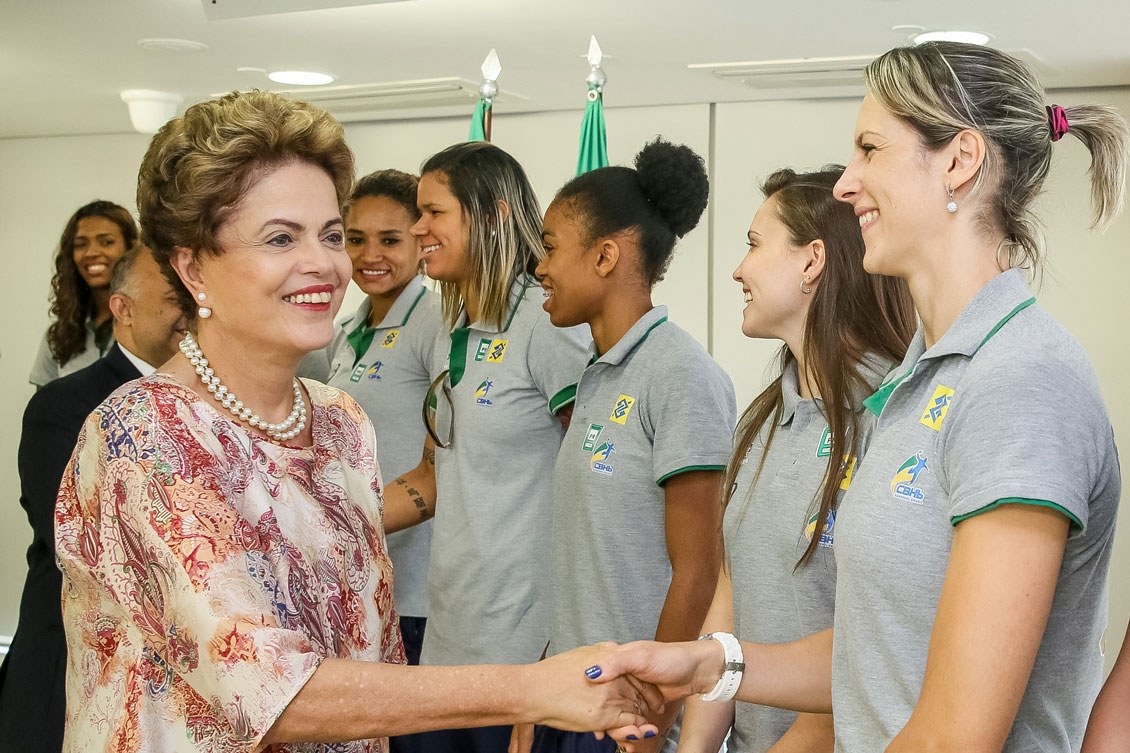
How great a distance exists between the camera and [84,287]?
14.6 ft

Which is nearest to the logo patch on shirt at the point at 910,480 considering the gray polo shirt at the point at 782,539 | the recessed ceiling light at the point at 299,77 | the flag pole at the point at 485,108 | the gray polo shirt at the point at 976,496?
the gray polo shirt at the point at 976,496

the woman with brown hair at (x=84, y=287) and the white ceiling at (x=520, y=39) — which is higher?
the white ceiling at (x=520, y=39)

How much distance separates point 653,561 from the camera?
2.32 m

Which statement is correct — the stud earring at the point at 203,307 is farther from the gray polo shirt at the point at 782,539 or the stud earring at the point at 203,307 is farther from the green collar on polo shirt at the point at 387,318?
the green collar on polo shirt at the point at 387,318

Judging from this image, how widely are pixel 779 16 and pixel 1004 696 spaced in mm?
3069

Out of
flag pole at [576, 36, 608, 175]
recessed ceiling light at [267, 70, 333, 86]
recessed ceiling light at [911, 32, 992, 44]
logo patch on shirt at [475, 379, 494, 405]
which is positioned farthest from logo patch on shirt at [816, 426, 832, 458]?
recessed ceiling light at [267, 70, 333, 86]

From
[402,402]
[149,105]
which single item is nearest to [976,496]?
[402,402]

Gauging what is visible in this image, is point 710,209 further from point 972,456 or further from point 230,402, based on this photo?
point 972,456

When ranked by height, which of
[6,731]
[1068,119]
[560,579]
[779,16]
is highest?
[779,16]

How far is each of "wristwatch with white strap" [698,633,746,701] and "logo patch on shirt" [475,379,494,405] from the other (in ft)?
3.76

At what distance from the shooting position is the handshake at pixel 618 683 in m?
1.56

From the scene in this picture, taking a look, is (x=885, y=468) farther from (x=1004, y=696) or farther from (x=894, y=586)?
(x=1004, y=696)

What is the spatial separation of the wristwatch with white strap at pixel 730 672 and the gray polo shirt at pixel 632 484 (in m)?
0.52

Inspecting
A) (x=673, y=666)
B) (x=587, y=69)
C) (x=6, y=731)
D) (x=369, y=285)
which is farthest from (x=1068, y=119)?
(x=587, y=69)
